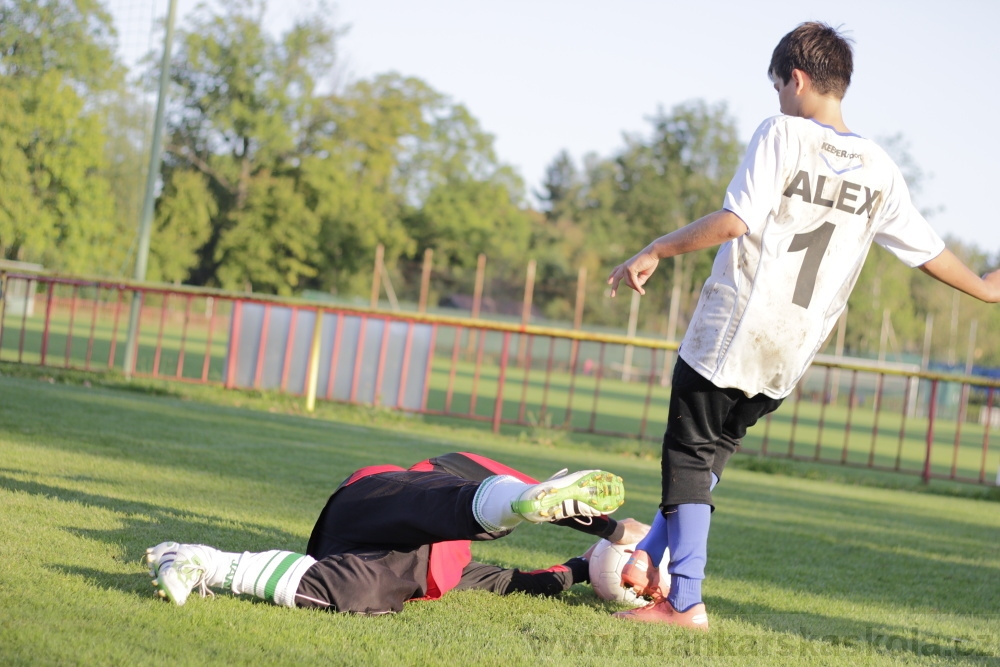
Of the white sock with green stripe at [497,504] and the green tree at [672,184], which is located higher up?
the green tree at [672,184]

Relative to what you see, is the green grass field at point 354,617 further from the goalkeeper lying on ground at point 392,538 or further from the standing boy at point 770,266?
the standing boy at point 770,266

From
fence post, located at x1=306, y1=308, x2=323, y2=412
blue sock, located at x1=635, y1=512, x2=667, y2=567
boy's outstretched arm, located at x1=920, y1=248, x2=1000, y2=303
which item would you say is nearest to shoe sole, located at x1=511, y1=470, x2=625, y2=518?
blue sock, located at x1=635, y1=512, x2=667, y2=567

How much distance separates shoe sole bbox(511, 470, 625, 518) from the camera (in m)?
2.66

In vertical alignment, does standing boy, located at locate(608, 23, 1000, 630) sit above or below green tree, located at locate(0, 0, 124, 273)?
below

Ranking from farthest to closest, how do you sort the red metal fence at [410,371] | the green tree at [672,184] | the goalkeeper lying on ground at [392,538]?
the green tree at [672,184]
the red metal fence at [410,371]
the goalkeeper lying on ground at [392,538]

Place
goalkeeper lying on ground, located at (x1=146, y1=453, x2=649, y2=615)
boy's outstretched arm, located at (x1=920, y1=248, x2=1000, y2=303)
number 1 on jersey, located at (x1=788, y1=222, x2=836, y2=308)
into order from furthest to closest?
boy's outstretched arm, located at (x1=920, y1=248, x2=1000, y2=303) → number 1 on jersey, located at (x1=788, y1=222, x2=836, y2=308) → goalkeeper lying on ground, located at (x1=146, y1=453, x2=649, y2=615)

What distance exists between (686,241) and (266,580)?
1.64m

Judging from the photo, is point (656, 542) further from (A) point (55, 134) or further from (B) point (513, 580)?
(A) point (55, 134)

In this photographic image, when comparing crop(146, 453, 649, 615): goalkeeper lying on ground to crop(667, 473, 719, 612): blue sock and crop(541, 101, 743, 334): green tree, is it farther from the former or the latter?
crop(541, 101, 743, 334): green tree

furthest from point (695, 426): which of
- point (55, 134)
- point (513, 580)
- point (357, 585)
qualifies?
point (55, 134)

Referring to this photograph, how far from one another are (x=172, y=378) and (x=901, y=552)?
8760mm

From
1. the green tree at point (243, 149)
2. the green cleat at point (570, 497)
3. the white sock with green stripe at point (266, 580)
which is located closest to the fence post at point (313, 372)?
the white sock with green stripe at point (266, 580)

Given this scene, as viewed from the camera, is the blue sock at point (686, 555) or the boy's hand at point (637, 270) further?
the blue sock at point (686, 555)

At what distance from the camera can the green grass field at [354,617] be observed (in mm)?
2609
